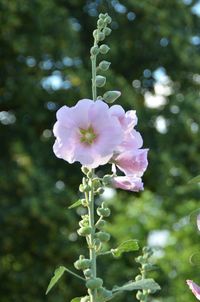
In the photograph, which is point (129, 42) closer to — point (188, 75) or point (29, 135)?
point (188, 75)

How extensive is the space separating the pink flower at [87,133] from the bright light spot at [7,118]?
8.88 metres

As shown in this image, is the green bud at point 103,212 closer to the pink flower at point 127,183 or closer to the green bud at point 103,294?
the pink flower at point 127,183

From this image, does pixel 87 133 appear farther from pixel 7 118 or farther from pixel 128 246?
pixel 7 118

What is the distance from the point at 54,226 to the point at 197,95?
2.45m

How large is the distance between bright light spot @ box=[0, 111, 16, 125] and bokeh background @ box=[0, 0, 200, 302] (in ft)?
0.04

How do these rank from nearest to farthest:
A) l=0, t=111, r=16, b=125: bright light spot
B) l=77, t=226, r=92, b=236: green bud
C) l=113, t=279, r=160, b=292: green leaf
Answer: l=113, t=279, r=160, b=292: green leaf
l=77, t=226, r=92, b=236: green bud
l=0, t=111, r=16, b=125: bright light spot

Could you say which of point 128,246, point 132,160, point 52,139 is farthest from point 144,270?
point 52,139

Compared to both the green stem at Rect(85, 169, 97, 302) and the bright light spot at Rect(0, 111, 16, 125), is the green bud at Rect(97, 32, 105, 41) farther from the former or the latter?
the bright light spot at Rect(0, 111, 16, 125)

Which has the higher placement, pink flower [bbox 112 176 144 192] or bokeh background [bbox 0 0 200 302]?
bokeh background [bbox 0 0 200 302]

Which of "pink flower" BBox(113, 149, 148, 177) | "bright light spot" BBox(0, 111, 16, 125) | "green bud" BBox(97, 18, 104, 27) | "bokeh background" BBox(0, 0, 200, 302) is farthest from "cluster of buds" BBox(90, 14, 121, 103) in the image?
"bright light spot" BBox(0, 111, 16, 125)

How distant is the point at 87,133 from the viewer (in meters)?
1.47

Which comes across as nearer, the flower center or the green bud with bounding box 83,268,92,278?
the green bud with bounding box 83,268,92,278

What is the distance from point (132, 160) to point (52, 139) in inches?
352

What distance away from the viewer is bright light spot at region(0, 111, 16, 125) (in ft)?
33.8
